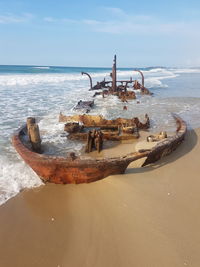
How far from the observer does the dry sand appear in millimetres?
2973

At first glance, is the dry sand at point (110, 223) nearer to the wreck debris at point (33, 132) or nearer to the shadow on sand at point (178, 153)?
the shadow on sand at point (178, 153)

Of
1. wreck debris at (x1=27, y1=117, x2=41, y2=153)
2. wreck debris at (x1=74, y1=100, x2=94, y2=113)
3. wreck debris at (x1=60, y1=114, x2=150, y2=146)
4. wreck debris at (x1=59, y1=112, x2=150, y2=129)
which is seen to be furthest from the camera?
wreck debris at (x1=74, y1=100, x2=94, y2=113)

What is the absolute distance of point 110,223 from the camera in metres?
3.53

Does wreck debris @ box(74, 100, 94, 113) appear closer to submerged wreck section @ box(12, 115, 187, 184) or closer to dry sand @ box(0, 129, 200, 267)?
submerged wreck section @ box(12, 115, 187, 184)

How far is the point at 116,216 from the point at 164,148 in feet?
7.31

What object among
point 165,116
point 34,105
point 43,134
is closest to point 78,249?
point 43,134

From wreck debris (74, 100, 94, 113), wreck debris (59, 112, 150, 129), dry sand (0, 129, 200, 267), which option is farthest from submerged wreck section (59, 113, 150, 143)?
wreck debris (74, 100, 94, 113)

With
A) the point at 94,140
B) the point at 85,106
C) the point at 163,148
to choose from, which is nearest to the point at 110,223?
the point at 163,148

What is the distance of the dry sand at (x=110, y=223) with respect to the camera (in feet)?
9.75

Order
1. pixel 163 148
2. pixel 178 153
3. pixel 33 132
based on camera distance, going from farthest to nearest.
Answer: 1. pixel 178 153
2. pixel 33 132
3. pixel 163 148

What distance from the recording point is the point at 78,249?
313 cm

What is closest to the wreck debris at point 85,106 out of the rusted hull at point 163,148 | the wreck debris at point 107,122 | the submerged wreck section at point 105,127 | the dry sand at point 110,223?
the submerged wreck section at point 105,127

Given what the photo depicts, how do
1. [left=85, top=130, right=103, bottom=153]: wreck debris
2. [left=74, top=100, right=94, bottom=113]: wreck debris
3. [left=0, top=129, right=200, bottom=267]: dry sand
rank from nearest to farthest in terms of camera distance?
[left=0, top=129, right=200, bottom=267]: dry sand → [left=85, top=130, right=103, bottom=153]: wreck debris → [left=74, top=100, right=94, bottom=113]: wreck debris

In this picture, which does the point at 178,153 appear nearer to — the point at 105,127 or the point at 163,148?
the point at 163,148
